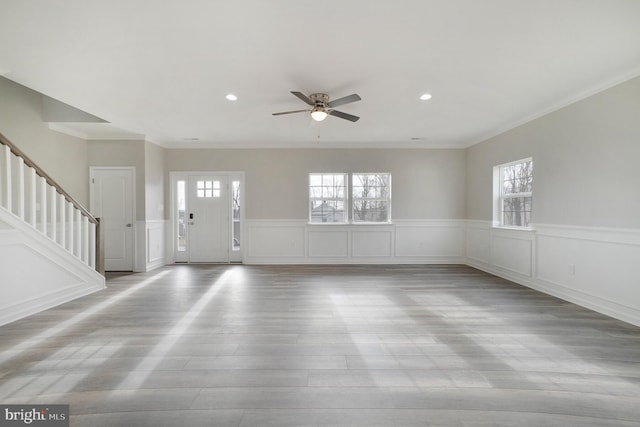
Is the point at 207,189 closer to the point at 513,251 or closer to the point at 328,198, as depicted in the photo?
the point at 328,198

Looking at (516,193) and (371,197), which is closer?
(516,193)

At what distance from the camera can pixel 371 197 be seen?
6305mm

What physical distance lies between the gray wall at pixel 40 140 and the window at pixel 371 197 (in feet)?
17.4

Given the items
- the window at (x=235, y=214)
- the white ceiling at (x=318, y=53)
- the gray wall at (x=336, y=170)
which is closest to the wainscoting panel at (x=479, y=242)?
the gray wall at (x=336, y=170)

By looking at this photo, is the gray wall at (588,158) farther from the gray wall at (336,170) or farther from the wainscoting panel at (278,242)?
the wainscoting panel at (278,242)

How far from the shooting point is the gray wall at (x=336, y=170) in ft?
20.2

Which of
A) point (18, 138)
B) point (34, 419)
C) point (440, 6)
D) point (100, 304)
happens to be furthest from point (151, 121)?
point (440, 6)

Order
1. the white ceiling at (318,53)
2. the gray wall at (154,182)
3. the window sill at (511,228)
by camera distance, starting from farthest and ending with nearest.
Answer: the gray wall at (154,182) < the window sill at (511,228) < the white ceiling at (318,53)

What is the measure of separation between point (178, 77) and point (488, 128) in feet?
16.1

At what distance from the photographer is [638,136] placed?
116 inches

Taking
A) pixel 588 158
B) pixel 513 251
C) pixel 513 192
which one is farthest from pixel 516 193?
pixel 588 158

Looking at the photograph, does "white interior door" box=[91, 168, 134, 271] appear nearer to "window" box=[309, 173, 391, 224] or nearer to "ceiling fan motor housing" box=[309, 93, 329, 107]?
"window" box=[309, 173, 391, 224]

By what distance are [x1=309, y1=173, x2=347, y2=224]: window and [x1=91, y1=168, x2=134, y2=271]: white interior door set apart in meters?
3.58

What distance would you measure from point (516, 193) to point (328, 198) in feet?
11.5
